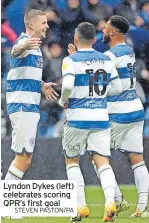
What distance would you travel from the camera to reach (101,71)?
7926mm

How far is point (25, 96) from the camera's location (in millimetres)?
8375

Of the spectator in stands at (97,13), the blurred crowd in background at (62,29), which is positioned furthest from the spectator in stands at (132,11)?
the spectator in stands at (97,13)

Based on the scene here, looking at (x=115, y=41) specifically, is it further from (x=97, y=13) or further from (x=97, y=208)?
(x=97, y=208)

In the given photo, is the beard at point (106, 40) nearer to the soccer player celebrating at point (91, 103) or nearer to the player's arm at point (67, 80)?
the soccer player celebrating at point (91, 103)

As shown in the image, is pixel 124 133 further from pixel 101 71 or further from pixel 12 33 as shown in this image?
pixel 12 33

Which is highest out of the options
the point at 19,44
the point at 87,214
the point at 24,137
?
the point at 19,44

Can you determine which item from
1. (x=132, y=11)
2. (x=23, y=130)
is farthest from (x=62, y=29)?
(x=23, y=130)

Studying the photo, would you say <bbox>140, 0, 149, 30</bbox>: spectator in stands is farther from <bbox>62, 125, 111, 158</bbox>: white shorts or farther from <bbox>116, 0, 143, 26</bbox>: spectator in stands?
<bbox>62, 125, 111, 158</bbox>: white shorts

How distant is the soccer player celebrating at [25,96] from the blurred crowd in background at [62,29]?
854 mm

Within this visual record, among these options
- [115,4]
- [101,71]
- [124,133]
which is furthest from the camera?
[115,4]

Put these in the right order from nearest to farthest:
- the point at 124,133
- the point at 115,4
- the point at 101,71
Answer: the point at 101,71, the point at 124,133, the point at 115,4

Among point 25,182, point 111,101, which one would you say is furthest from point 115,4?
point 25,182

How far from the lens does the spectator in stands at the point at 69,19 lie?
9.41m

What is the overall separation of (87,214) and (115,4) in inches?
82.7
